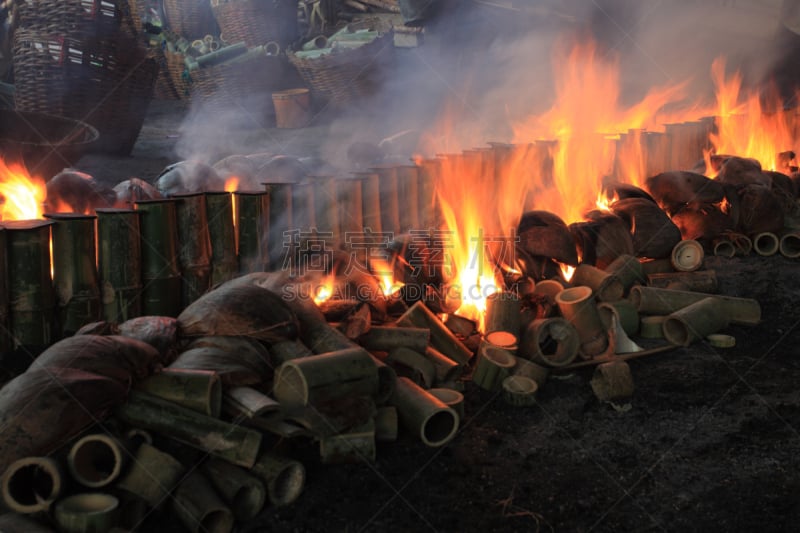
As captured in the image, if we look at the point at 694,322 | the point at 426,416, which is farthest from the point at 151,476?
the point at 694,322

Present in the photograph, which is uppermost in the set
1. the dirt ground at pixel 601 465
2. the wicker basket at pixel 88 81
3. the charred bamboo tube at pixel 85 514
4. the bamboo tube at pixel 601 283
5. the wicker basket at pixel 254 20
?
the wicker basket at pixel 254 20

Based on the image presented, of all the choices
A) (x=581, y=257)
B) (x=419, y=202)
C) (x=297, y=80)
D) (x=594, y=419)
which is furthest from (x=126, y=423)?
(x=297, y=80)

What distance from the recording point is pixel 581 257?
6414 mm

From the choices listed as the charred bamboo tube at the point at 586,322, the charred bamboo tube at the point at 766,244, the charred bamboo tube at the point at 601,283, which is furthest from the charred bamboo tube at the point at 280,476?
the charred bamboo tube at the point at 766,244

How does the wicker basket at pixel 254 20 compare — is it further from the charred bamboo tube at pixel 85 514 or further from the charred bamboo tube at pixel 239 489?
the charred bamboo tube at pixel 85 514

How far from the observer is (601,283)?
571cm

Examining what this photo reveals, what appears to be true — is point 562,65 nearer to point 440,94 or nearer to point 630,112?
point 630,112

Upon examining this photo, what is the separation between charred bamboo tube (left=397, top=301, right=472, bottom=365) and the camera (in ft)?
16.3

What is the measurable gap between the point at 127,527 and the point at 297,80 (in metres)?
12.6

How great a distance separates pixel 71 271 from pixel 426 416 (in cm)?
239

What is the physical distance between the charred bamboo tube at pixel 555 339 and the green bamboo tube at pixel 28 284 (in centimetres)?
316

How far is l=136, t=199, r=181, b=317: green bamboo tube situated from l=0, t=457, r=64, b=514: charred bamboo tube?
5.74 ft

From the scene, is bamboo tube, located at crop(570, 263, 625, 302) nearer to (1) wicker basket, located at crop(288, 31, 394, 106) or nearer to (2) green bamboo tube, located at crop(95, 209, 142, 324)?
(2) green bamboo tube, located at crop(95, 209, 142, 324)

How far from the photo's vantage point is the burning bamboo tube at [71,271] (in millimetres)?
4418
